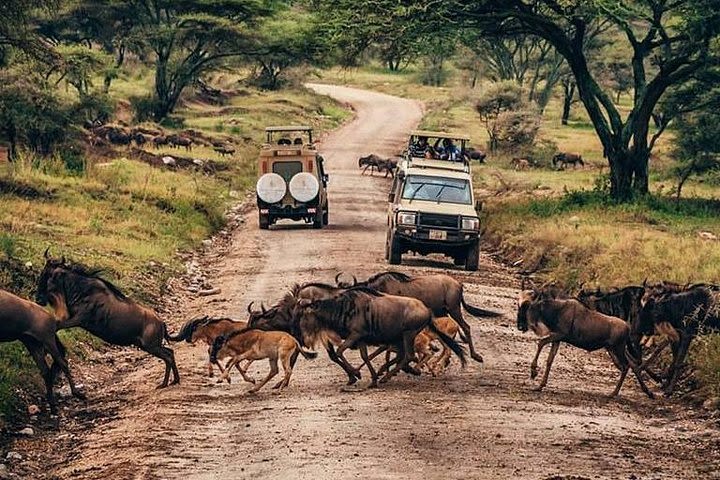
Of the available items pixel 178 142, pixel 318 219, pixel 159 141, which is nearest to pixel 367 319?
pixel 318 219

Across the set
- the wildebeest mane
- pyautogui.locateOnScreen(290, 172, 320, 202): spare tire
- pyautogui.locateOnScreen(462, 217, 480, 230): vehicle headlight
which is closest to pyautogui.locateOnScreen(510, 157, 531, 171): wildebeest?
pyautogui.locateOnScreen(290, 172, 320, 202): spare tire

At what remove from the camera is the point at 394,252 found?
24.2 meters

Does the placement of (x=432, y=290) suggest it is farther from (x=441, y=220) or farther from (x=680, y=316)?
(x=441, y=220)

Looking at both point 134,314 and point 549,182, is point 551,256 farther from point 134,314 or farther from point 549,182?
point 549,182

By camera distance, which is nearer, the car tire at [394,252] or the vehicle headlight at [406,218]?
the vehicle headlight at [406,218]

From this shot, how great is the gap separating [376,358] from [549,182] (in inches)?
1007

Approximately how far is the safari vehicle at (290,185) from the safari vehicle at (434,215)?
4.49 m

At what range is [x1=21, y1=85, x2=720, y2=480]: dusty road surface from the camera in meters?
11.1

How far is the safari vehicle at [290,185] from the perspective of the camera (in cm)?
2973

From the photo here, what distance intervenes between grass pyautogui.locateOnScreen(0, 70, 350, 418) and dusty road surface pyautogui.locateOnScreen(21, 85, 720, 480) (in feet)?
4.68

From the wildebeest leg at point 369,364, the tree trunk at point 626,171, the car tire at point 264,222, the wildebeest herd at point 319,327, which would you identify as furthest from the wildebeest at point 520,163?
the wildebeest leg at point 369,364

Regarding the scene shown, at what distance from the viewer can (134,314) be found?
14.5 metres

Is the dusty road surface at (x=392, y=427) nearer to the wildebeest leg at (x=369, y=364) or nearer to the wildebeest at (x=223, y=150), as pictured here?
the wildebeest leg at (x=369, y=364)

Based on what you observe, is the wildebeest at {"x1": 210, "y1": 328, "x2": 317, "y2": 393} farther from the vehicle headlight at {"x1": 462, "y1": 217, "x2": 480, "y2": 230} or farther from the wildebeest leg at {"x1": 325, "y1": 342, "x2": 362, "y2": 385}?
the vehicle headlight at {"x1": 462, "y1": 217, "x2": 480, "y2": 230}
